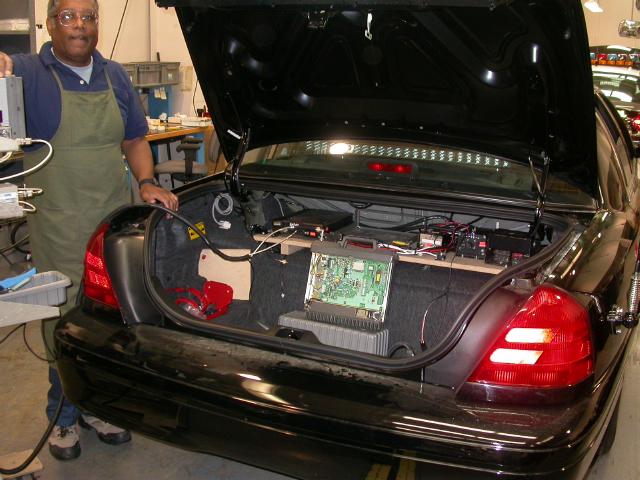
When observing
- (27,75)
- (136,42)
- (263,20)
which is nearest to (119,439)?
(27,75)

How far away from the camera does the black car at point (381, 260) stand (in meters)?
1.65

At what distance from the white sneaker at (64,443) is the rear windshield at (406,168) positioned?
1.24 metres

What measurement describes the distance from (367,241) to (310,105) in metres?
0.57

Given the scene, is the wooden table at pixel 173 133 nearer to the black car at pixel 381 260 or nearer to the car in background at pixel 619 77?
the black car at pixel 381 260

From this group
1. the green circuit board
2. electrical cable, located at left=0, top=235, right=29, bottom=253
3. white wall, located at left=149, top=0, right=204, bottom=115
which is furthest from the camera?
white wall, located at left=149, top=0, right=204, bottom=115

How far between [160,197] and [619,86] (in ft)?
26.4

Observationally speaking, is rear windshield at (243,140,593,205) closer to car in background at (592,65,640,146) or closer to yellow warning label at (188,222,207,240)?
yellow warning label at (188,222,207,240)

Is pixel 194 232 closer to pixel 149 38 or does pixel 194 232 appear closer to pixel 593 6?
pixel 149 38

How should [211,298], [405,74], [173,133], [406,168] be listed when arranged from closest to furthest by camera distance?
1. [405,74]
2. [406,168]
3. [211,298]
4. [173,133]

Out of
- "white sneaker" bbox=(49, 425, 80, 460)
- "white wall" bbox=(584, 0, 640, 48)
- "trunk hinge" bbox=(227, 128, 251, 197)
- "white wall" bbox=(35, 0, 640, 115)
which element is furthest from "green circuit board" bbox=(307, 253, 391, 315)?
"white wall" bbox=(584, 0, 640, 48)

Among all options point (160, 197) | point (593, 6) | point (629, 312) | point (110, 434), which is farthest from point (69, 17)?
point (593, 6)

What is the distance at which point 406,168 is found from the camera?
98.7 inches

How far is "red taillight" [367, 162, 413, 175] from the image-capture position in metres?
2.50

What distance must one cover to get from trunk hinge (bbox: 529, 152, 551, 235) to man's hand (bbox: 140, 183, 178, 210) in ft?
4.08
